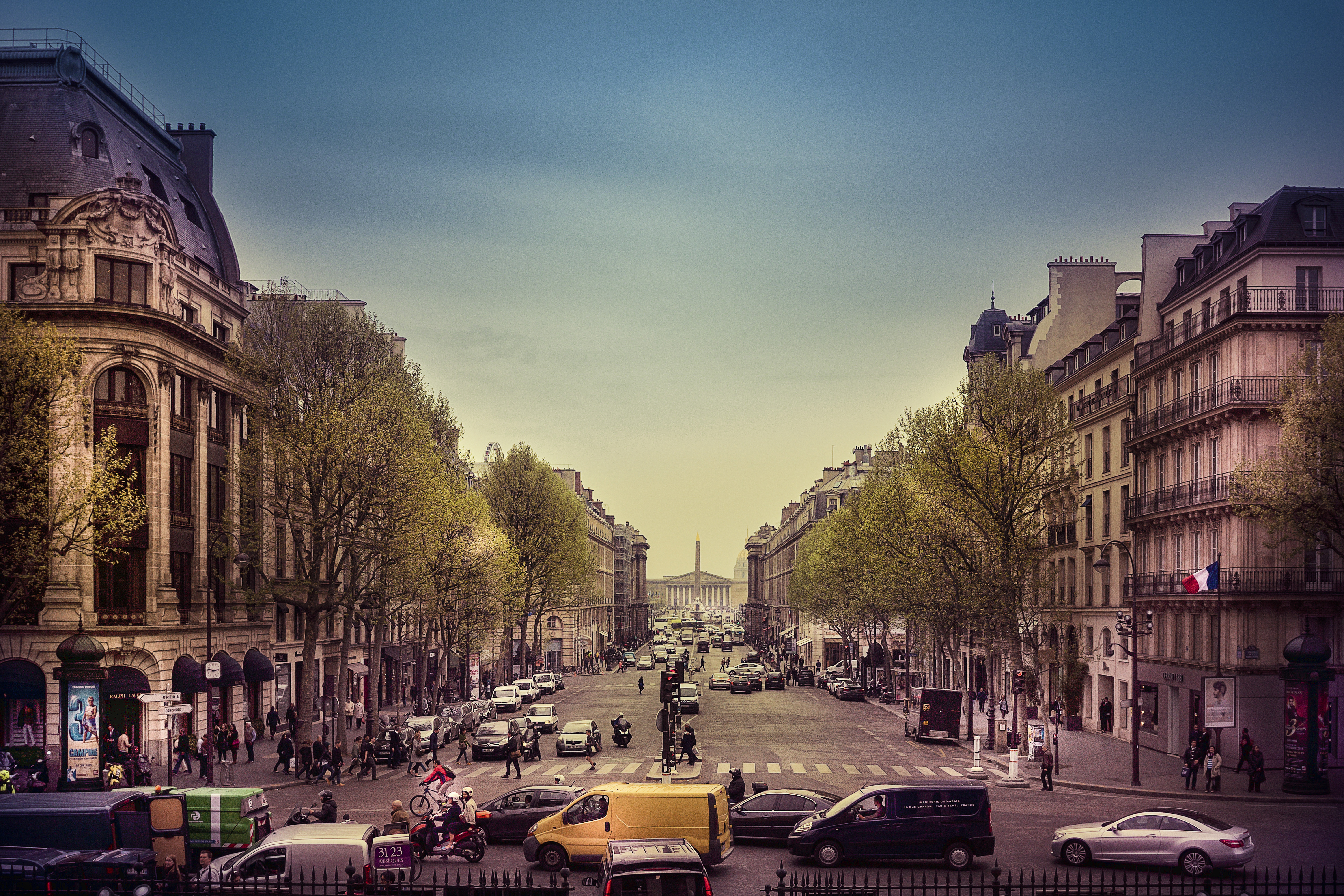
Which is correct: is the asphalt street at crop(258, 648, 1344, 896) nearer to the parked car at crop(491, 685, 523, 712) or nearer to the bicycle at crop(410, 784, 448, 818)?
the bicycle at crop(410, 784, 448, 818)

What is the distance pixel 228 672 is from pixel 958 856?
36.3 metres

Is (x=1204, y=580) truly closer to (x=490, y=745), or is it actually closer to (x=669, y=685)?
(x=669, y=685)

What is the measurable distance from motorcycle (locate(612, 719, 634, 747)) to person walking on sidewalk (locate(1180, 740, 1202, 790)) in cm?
2424

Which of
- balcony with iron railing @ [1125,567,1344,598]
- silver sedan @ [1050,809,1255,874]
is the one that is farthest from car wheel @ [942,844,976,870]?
balcony with iron railing @ [1125,567,1344,598]

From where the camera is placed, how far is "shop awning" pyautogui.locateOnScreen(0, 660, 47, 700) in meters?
47.0

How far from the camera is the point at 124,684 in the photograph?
48188mm

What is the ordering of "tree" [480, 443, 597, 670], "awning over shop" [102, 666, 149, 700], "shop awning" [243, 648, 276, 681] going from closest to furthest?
"awning over shop" [102, 666, 149, 700], "shop awning" [243, 648, 276, 681], "tree" [480, 443, 597, 670]

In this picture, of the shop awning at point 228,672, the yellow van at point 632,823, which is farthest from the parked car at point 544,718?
the yellow van at point 632,823

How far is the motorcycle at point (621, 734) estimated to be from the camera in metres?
57.0

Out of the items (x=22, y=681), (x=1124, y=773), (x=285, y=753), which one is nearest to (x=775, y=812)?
(x=1124, y=773)

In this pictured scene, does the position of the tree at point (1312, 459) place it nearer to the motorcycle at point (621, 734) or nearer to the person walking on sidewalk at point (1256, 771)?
the person walking on sidewalk at point (1256, 771)

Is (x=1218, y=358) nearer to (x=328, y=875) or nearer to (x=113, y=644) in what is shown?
(x=328, y=875)

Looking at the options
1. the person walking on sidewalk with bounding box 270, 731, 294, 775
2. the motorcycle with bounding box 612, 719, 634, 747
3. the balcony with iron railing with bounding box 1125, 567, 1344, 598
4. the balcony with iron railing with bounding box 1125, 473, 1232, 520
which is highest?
the balcony with iron railing with bounding box 1125, 473, 1232, 520

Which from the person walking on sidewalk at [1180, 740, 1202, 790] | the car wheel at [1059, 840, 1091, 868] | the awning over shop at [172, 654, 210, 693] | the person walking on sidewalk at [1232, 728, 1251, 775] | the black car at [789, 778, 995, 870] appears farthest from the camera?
the awning over shop at [172, 654, 210, 693]
